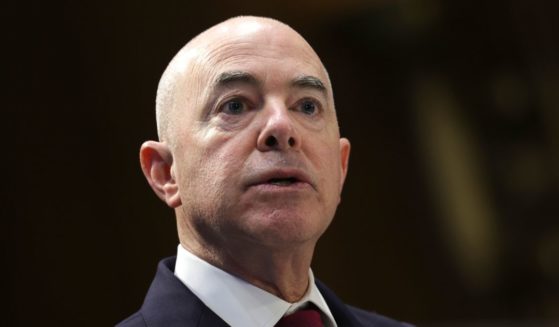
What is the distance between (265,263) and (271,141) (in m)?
0.24

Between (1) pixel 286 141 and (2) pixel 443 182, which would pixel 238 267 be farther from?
(2) pixel 443 182

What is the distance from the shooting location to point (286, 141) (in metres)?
1.68

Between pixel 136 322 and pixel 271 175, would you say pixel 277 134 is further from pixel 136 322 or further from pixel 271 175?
pixel 136 322

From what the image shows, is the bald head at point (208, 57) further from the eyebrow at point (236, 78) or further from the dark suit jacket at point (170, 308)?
the dark suit jacket at point (170, 308)

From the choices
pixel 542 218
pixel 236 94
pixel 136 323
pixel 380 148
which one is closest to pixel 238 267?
pixel 136 323

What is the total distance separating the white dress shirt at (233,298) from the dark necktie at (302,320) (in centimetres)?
1

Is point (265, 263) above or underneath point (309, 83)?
underneath

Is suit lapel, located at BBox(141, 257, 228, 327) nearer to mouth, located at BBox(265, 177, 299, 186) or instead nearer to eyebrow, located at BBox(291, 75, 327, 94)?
mouth, located at BBox(265, 177, 299, 186)

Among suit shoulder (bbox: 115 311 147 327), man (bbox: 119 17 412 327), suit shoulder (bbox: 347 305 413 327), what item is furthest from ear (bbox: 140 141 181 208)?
suit shoulder (bbox: 347 305 413 327)

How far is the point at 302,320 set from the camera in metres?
1.76

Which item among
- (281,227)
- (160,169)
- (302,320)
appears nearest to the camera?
(281,227)

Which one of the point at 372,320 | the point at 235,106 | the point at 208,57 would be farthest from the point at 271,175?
the point at 372,320

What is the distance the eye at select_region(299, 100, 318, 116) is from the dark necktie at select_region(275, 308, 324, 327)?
1.29ft

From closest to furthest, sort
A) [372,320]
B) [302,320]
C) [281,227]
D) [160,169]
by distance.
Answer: [281,227]
[302,320]
[160,169]
[372,320]
